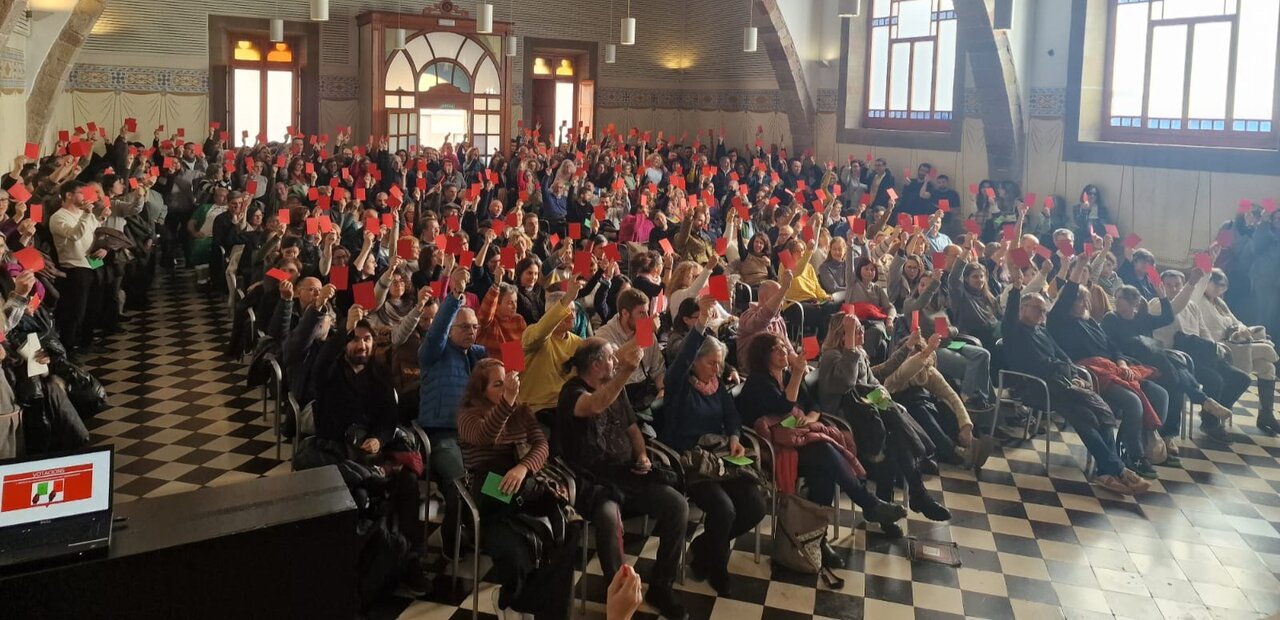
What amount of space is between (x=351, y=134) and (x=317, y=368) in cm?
1427

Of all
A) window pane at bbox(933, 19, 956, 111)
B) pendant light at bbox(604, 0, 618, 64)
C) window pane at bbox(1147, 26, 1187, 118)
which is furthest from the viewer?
pendant light at bbox(604, 0, 618, 64)

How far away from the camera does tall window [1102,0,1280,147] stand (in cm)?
1132

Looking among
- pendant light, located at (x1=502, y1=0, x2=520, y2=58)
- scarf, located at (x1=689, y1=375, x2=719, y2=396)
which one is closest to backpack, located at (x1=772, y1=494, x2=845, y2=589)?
scarf, located at (x1=689, y1=375, x2=719, y2=396)

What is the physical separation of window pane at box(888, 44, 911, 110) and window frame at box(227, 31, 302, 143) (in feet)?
32.7

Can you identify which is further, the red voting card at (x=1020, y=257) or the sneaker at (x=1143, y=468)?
the red voting card at (x=1020, y=257)

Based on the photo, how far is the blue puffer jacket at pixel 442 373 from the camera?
5.04 m

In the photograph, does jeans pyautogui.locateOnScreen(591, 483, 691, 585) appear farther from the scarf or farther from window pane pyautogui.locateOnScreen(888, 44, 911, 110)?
window pane pyautogui.locateOnScreen(888, 44, 911, 110)

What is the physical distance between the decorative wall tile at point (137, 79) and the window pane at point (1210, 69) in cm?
1473

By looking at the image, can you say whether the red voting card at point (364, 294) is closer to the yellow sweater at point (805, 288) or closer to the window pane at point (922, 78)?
the yellow sweater at point (805, 288)

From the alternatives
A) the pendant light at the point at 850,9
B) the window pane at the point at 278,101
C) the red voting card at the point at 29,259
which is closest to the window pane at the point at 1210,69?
the pendant light at the point at 850,9

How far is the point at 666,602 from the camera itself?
455 centimetres

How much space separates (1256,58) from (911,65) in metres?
5.53

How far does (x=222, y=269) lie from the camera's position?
9852 millimetres

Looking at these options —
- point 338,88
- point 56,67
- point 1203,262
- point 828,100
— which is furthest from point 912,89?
point 56,67
